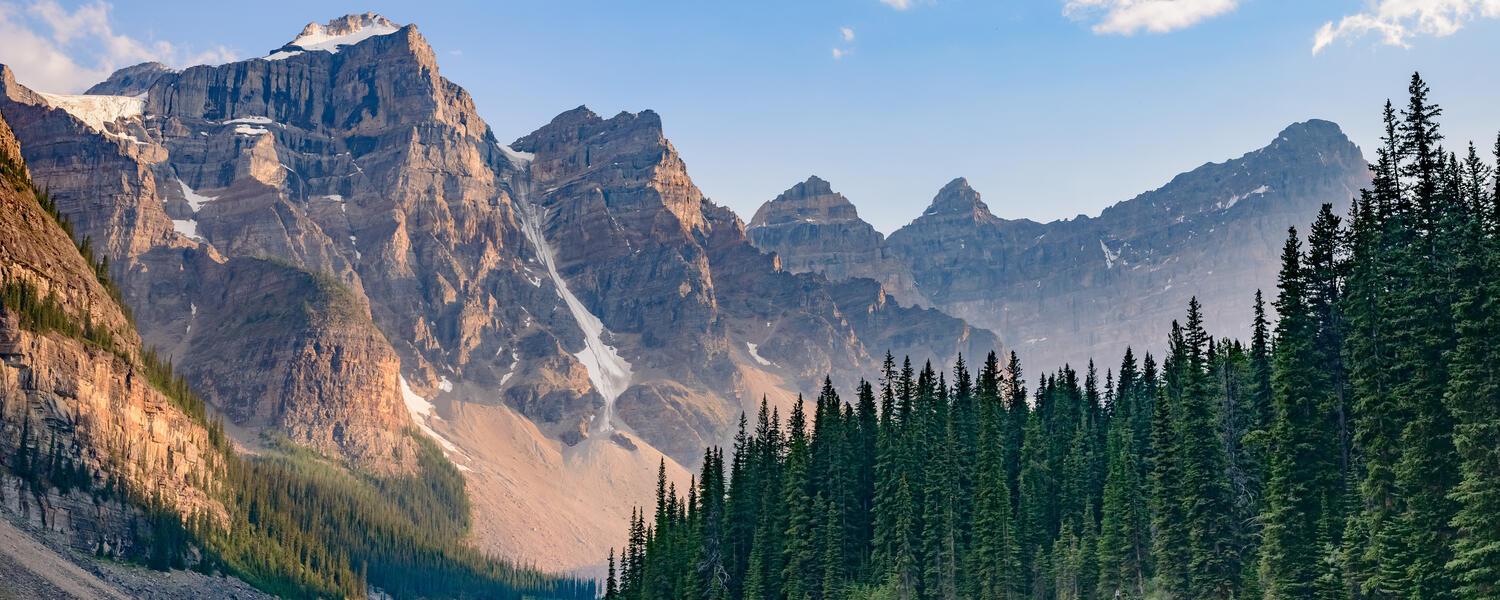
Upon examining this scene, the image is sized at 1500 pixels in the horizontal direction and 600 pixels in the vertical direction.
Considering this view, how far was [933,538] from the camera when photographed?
116500 millimetres

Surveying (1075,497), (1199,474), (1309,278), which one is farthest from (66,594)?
Result: (1309,278)

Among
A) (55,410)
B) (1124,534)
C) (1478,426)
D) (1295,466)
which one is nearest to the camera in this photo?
(1478,426)

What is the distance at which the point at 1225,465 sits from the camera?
89625 mm

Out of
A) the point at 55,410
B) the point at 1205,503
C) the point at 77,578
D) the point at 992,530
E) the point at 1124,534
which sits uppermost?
the point at 55,410

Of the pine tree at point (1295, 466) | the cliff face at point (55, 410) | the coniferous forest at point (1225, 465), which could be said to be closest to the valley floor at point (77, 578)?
the cliff face at point (55, 410)

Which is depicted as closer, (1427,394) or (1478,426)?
(1478,426)

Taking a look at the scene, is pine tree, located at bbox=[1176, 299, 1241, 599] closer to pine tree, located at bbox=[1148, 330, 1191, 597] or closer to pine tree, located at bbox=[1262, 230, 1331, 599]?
pine tree, located at bbox=[1148, 330, 1191, 597]

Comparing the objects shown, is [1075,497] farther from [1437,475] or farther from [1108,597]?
[1437,475]

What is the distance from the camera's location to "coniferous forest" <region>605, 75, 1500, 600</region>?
68.9 metres

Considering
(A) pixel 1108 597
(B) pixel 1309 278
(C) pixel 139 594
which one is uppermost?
(B) pixel 1309 278

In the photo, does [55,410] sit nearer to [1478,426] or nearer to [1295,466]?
[1295,466]

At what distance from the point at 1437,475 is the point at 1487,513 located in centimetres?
563

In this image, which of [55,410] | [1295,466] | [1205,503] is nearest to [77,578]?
[55,410]

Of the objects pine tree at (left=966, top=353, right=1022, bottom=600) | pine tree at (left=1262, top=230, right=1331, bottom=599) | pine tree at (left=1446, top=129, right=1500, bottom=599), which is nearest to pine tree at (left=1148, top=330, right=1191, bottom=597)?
pine tree at (left=1262, top=230, right=1331, bottom=599)
